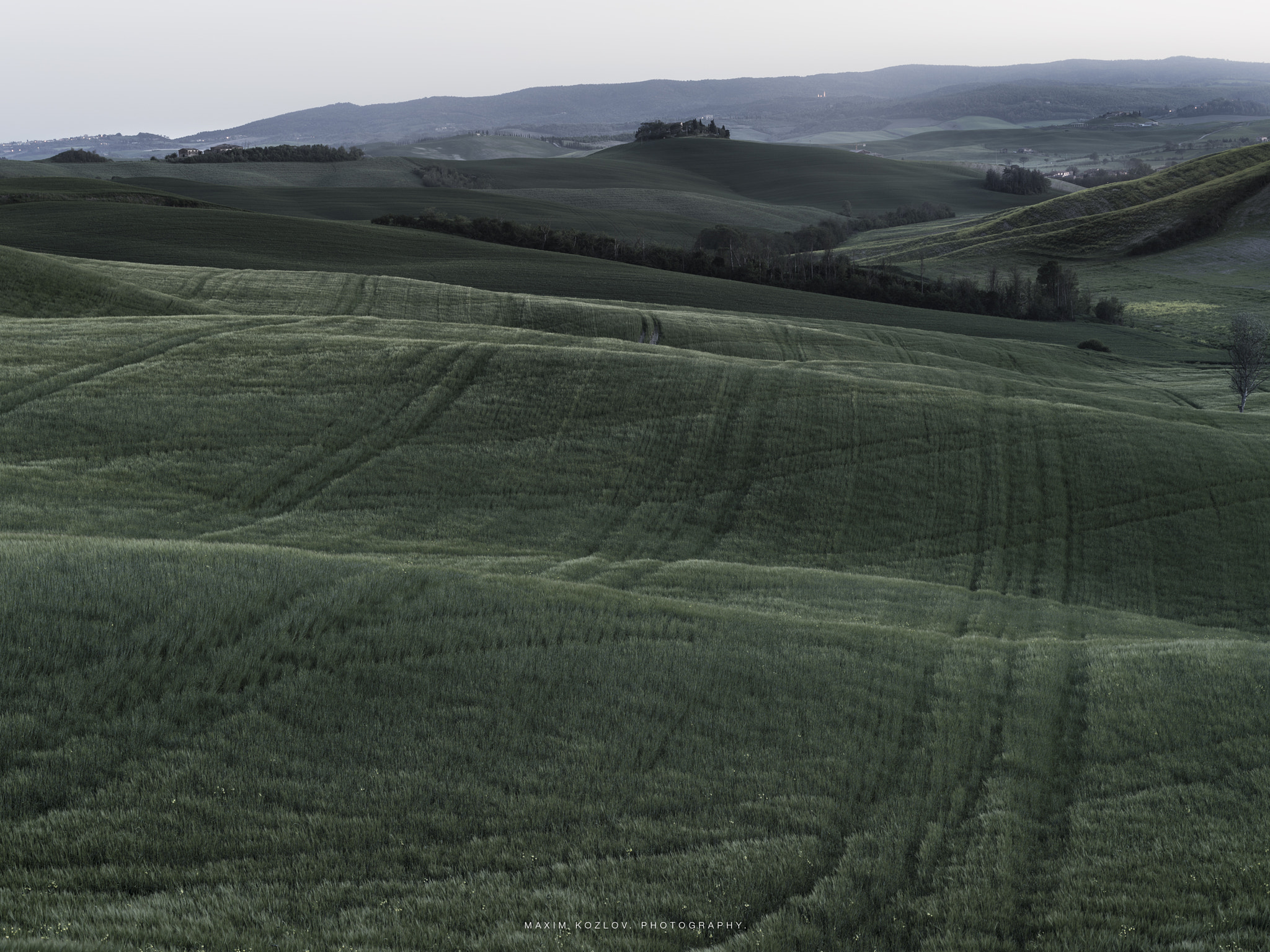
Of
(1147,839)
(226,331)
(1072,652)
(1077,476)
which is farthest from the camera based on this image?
(226,331)

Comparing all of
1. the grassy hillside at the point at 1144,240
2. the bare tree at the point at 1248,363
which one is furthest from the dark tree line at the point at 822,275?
the bare tree at the point at 1248,363

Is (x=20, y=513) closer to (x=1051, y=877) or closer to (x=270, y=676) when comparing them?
(x=270, y=676)

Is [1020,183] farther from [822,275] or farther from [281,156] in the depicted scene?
[281,156]

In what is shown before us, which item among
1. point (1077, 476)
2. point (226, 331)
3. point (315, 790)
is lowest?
point (1077, 476)

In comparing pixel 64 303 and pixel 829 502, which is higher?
pixel 64 303

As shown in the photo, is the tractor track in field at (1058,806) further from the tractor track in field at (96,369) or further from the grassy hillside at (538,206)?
the grassy hillside at (538,206)

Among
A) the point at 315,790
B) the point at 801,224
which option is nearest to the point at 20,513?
the point at 315,790

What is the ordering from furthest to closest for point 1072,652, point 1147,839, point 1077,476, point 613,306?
point 613,306 < point 1077,476 < point 1072,652 < point 1147,839
